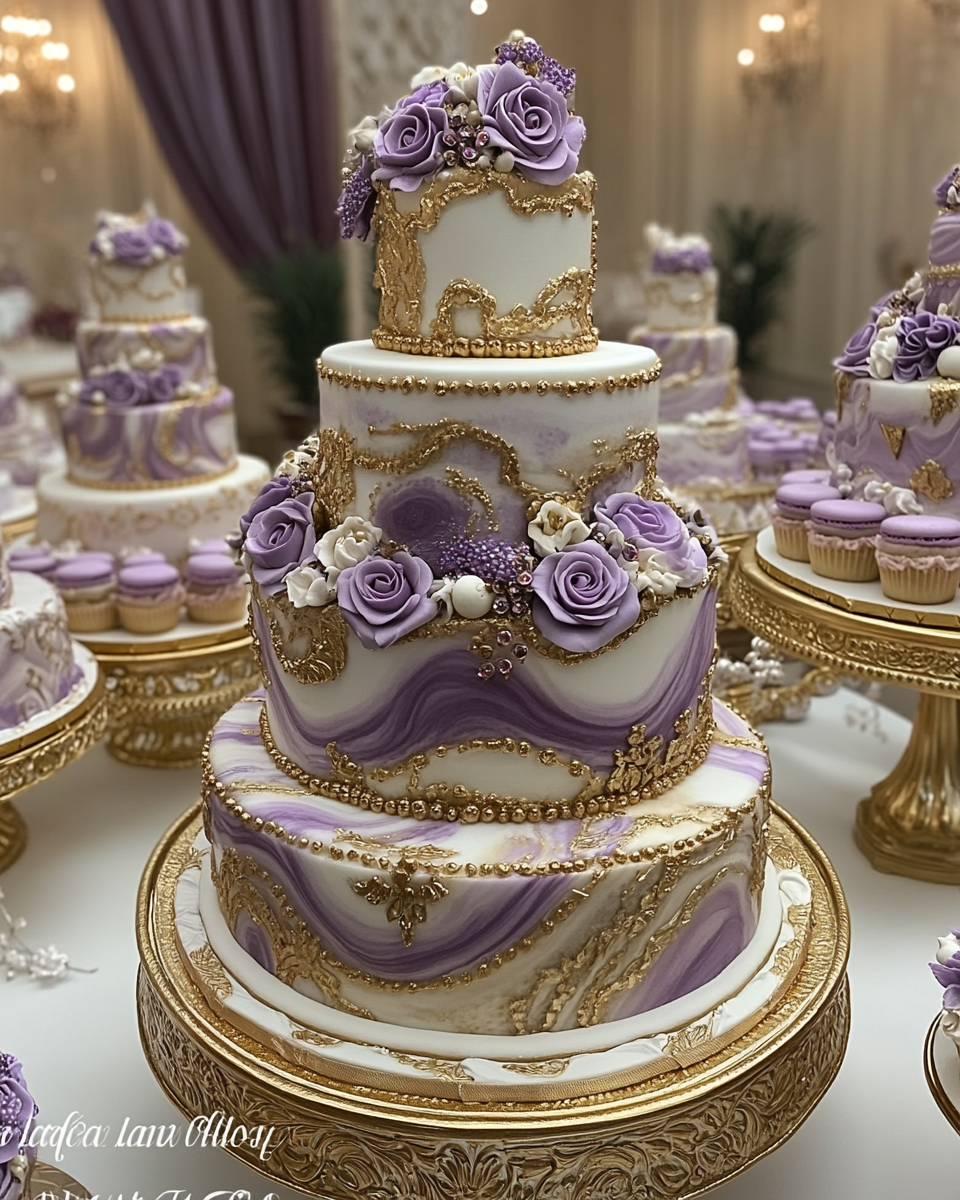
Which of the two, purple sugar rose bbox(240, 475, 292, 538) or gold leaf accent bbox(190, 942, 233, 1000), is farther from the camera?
purple sugar rose bbox(240, 475, 292, 538)

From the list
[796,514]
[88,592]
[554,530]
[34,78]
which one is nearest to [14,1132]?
[554,530]

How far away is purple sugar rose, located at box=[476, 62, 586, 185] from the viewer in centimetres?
224

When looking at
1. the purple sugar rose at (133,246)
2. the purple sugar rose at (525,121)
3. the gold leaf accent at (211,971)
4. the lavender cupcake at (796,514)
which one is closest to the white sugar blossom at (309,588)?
the gold leaf accent at (211,971)

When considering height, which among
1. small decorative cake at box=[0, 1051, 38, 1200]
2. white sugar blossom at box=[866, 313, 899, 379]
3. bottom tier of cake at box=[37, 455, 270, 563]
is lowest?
small decorative cake at box=[0, 1051, 38, 1200]

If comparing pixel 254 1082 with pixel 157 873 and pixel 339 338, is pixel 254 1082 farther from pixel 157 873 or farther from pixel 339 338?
pixel 339 338

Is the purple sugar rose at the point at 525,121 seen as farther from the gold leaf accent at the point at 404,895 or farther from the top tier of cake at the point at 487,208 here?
the gold leaf accent at the point at 404,895

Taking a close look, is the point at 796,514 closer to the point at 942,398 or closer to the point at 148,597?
the point at 942,398

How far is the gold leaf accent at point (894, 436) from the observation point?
333cm

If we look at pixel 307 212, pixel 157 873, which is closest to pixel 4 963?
pixel 157 873

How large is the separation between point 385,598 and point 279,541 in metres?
0.39

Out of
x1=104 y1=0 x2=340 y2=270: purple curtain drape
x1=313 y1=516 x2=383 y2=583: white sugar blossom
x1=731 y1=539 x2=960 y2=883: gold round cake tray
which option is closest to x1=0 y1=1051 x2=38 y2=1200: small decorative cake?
x1=313 y1=516 x2=383 y2=583: white sugar blossom

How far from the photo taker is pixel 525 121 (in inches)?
88.7

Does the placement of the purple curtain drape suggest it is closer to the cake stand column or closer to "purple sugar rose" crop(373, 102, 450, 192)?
the cake stand column

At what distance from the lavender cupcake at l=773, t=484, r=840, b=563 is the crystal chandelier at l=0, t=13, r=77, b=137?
843 centimetres
